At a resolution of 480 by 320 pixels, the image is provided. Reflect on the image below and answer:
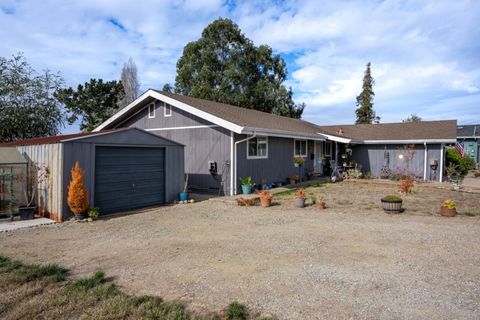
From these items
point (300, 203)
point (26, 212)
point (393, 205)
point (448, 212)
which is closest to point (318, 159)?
point (300, 203)

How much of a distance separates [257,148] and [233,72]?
17.9 meters

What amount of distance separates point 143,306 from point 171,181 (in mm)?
7523

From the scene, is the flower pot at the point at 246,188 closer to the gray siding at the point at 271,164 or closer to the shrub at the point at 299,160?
the gray siding at the point at 271,164

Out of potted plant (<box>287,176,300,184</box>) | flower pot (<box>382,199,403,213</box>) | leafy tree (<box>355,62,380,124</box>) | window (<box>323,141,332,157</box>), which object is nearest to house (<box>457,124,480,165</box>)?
leafy tree (<box>355,62,380,124</box>)

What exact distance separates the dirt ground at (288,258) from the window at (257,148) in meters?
4.43

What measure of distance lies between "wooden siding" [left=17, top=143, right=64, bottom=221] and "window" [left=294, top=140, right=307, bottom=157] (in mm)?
10717

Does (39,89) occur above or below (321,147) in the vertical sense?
above

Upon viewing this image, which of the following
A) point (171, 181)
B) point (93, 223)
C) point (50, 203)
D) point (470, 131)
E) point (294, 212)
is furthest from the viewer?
point (470, 131)

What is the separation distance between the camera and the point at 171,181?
10727 mm

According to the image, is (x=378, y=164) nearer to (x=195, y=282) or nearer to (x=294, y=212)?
(x=294, y=212)

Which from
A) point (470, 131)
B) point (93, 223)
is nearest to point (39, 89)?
point (93, 223)

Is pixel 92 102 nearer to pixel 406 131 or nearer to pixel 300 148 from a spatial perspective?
pixel 300 148

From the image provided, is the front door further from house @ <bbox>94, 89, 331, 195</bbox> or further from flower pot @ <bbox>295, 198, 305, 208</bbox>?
flower pot @ <bbox>295, 198, 305, 208</bbox>

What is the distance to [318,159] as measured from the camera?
1847cm
